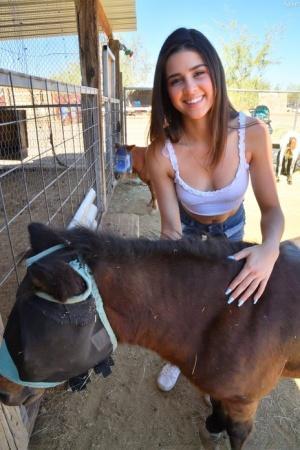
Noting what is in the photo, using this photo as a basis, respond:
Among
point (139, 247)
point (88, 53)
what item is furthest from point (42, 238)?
point (88, 53)

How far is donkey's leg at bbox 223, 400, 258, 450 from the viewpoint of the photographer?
1.68 metres

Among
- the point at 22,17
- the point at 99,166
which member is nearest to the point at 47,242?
the point at 99,166

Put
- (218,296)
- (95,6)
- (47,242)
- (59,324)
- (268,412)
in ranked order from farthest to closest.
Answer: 1. (95,6)
2. (268,412)
3. (218,296)
4. (47,242)
5. (59,324)

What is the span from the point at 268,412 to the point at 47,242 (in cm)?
213

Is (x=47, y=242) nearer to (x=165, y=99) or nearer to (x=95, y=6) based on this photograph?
(x=165, y=99)

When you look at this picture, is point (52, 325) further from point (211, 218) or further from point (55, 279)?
point (211, 218)

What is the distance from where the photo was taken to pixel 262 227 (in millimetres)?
1893

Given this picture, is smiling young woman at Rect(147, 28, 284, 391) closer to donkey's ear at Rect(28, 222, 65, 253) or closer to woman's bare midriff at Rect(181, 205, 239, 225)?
woman's bare midriff at Rect(181, 205, 239, 225)

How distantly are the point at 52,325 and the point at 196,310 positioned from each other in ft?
2.21

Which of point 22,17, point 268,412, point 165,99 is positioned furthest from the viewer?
point 22,17

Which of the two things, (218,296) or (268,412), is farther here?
(268,412)

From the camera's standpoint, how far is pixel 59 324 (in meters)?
1.08

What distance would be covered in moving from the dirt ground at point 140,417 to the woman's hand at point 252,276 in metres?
1.21

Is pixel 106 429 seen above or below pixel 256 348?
below
